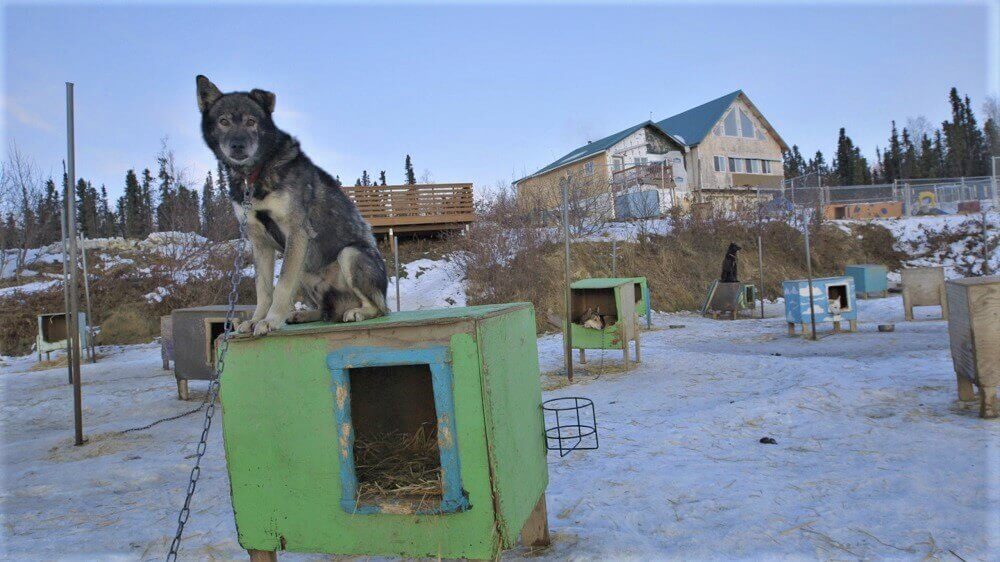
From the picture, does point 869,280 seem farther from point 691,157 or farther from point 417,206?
point 417,206

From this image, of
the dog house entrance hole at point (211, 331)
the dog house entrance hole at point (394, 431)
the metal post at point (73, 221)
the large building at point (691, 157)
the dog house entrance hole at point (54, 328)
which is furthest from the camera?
the large building at point (691, 157)

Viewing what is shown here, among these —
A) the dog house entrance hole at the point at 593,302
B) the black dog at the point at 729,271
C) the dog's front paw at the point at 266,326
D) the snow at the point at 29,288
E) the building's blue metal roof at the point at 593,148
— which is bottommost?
the dog house entrance hole at the point at 593,302

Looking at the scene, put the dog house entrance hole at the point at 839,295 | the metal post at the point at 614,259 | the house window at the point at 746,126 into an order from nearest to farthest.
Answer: the dog house entrance hole at the point at 839,295
the metal post at the point at 614,259
the house window at the point at 746,126

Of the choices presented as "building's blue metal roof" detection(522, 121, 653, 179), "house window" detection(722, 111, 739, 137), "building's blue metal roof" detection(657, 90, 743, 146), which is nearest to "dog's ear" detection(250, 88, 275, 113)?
"building's blue metal roof" detection(522, 121, 653, 179)

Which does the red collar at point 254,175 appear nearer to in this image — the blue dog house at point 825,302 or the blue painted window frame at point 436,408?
the blue painted window frame at point 436,408

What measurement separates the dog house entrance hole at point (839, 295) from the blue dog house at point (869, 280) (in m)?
7.72

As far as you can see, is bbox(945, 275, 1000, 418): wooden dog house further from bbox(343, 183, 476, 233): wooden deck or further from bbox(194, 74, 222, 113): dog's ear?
bbox(343, 183, 476, 233): wooden deck

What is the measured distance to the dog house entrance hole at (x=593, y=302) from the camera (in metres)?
9.37

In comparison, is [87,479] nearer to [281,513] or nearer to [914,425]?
[281,513]

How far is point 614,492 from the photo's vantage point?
390 centimetres

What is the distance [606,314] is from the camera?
9.25 metres

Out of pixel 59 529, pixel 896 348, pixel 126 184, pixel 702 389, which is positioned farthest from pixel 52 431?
pixel 126 184

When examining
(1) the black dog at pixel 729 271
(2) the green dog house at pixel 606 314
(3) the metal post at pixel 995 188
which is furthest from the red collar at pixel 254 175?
(3) the metal post at pixel 995 188

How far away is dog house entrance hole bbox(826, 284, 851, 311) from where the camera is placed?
11.4m
